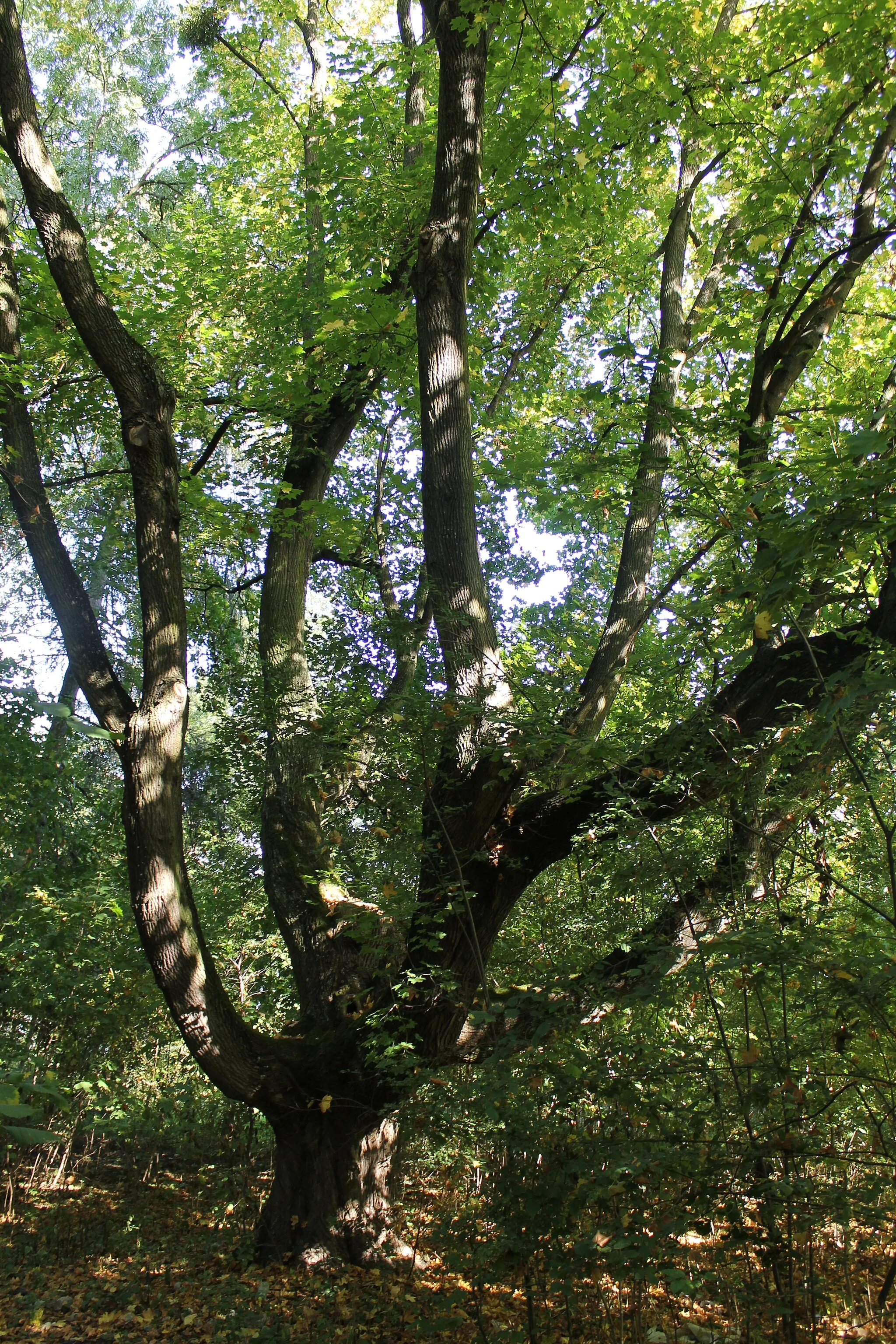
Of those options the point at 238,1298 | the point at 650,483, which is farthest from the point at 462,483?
the point at 238,1298

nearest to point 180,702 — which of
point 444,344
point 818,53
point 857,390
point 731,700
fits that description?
point 444,344

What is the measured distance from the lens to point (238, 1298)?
4.66 metres

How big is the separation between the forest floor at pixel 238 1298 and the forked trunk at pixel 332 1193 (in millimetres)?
144

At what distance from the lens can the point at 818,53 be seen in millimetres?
5262

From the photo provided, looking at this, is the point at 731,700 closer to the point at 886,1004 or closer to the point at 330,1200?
the point at 886,1004

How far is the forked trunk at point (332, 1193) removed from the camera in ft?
16.7

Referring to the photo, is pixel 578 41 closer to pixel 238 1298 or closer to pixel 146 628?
pixel 146 628

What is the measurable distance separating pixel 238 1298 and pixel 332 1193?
2.34 feet

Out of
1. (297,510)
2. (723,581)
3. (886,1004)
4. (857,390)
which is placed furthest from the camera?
(297,510)

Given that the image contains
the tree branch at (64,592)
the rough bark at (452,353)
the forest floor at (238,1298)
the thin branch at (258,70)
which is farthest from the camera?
the thin branch at (258,70)

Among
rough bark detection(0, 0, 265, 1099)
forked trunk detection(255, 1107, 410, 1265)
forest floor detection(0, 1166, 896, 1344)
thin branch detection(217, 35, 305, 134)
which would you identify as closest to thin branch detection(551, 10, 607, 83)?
rough bark detection(0, 0, 265, 1099)

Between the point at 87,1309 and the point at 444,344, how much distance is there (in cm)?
568

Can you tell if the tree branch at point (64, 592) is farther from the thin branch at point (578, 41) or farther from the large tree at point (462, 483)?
the thin branch at point (578, 41)

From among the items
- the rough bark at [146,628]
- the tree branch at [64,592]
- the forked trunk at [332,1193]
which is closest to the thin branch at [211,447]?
the tree branch at [64,592]
